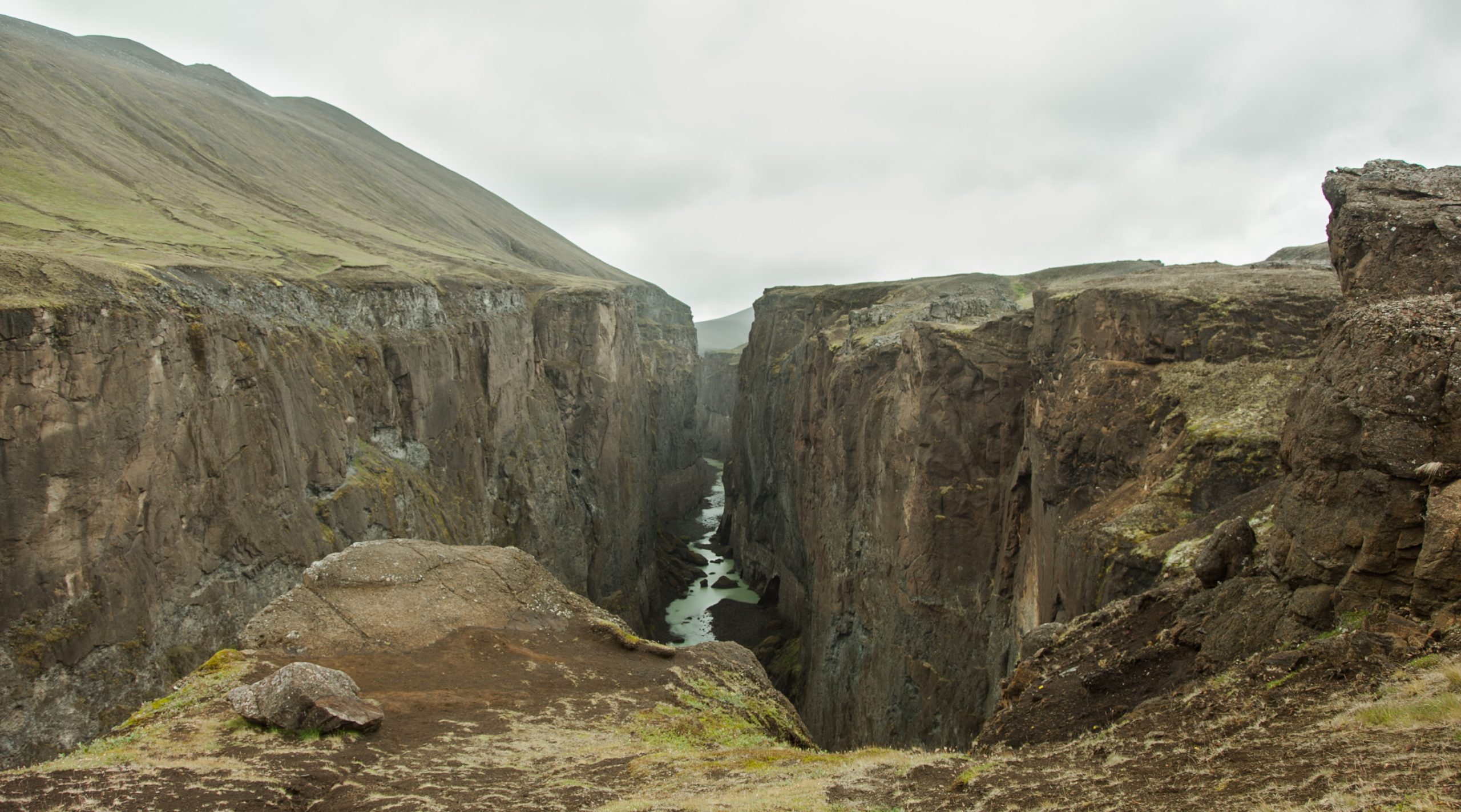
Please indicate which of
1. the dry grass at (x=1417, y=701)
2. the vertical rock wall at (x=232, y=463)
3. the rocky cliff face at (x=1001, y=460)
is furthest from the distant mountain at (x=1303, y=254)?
the vertical rock wall at (x=232, y=463)

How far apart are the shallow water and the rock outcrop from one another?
3397 millimetres

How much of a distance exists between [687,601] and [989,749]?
54928 millimetres

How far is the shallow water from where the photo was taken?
5678 cm

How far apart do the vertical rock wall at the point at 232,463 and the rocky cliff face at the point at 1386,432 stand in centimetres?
2859

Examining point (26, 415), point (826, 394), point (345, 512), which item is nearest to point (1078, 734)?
point (26, 415)

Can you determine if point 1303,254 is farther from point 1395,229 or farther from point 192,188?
point 192,188

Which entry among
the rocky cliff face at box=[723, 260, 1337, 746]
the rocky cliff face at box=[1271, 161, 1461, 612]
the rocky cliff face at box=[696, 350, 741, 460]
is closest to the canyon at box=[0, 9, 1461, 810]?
the rocky cliff face at box=[1271, 161, 1461, 612]

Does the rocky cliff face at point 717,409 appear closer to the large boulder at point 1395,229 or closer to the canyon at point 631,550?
the canyon at point 631,550

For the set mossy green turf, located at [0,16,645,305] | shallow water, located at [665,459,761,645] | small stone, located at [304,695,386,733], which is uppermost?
mossy green turf, located at [0,16,645,305]

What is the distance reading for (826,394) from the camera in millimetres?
47969

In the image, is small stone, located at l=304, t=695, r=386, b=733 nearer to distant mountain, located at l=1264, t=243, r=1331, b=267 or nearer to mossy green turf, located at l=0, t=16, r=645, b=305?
mossy green turf, located at l=0, t=16, r=645, b=305

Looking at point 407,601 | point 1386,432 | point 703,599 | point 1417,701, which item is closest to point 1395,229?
point 1386,432

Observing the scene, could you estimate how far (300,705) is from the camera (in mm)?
13008

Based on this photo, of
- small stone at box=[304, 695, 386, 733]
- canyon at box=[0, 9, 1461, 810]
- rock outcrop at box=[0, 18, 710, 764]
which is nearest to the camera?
canyon at box=[0, 9, 1461, 810]
